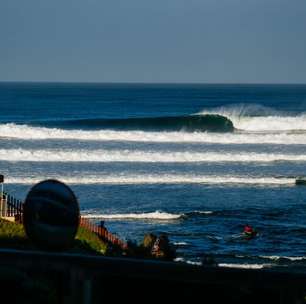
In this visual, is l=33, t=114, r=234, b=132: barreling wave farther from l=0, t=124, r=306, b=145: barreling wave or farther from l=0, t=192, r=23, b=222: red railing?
l=0, t=192, r=23, b=222: red railing

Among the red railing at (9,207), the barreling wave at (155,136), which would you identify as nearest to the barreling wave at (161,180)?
the red railing at (9,207)

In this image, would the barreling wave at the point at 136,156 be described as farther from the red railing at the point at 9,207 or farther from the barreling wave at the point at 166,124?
the red railing at the point at 9,207

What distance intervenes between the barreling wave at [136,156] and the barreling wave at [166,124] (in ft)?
71.1

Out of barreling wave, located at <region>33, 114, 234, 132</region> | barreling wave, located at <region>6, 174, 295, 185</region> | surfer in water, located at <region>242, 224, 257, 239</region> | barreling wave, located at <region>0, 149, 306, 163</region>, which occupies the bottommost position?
surfer in water, located at <region>242, 224, 257, 239</region>

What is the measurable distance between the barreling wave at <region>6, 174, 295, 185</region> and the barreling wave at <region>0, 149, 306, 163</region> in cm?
784

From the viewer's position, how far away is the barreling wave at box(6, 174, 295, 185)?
35.8m

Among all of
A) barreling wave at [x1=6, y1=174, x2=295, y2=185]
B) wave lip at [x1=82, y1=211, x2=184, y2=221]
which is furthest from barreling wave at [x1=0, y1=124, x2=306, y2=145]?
wave lip at [x1=82, y1=211, x2=184, y2=221]

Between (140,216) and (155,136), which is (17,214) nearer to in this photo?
(140,216)

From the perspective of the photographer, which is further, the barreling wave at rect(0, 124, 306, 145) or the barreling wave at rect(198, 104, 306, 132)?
the barreling wave at rect(198, 104, 306, 132)

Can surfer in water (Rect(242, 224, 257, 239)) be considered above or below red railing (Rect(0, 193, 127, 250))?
below

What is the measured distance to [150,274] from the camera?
4.07m

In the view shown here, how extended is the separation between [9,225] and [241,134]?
178 ft

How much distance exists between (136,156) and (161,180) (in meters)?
11.8

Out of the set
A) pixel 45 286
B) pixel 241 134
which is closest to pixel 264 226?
pixel 45 286
